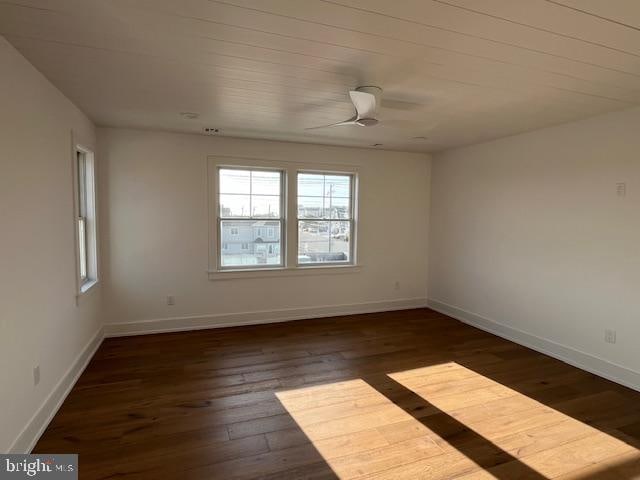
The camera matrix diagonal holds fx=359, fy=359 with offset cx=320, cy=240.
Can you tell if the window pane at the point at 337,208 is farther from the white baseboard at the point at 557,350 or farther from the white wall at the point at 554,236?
the white baseboard at the point at 557,350

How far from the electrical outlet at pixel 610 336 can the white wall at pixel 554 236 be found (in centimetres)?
4

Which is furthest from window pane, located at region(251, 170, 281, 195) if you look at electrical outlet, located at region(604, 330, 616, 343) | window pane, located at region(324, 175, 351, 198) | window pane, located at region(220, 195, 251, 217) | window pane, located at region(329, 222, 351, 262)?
electrical outlet, located at region(604, 330, 616, 343)

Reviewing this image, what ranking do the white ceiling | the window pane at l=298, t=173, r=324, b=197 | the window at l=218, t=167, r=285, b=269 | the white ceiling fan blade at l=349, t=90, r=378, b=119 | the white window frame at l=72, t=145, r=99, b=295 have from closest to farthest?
1. the white ceiling
2. the white ceiling fan blade at l=349, t=90, r=378, b=119
3. the white window frame at l=72, t=145, r=99, b=295
4. the window at l=218, t=167, r=285, b=269
5. the window pane at l=298, t=173, r=324, b=197

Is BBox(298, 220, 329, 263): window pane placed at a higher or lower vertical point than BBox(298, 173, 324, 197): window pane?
lower

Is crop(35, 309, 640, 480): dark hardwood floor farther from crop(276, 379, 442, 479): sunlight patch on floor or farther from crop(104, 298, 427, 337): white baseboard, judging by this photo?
crop(104, 298, 427, 337): white baseboard

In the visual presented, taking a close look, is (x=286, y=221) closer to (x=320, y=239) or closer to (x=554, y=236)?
(x=320, y=239)

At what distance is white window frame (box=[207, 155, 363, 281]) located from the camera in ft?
15.0

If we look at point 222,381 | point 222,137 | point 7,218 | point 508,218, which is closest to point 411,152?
point 508,218

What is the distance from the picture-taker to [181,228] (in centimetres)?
445

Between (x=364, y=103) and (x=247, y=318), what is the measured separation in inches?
129

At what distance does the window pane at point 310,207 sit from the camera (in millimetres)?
5047

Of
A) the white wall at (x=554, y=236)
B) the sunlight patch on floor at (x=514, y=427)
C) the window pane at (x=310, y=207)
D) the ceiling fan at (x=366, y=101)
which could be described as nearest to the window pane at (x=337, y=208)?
the window pane at (x=310, y=207)

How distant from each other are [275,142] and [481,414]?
12.4 ft

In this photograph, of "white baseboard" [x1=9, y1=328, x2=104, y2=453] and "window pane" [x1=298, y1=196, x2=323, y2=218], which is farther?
"window pane" [x1=298, y1=196, x2=323, y2=218]
